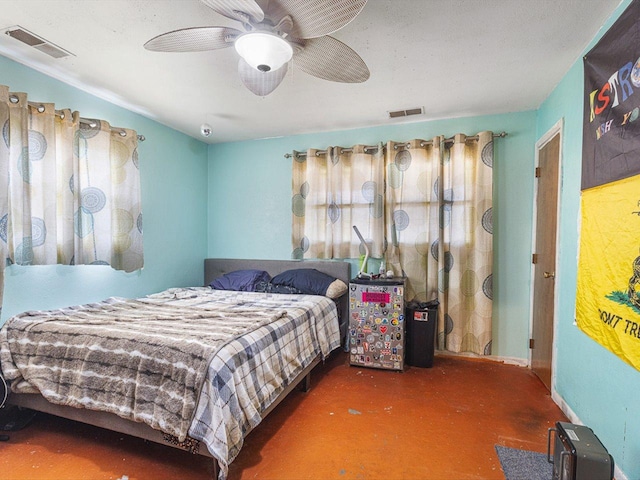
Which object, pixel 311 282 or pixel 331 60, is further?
pixel 311 282

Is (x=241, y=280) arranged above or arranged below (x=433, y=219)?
below

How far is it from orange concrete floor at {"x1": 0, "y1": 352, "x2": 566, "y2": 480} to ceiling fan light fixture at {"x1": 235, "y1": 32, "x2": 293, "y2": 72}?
207 centimetres

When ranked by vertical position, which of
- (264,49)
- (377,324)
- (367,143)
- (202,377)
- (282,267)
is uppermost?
(367,143)

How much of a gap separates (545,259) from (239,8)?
291 cm

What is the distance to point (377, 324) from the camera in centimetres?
302

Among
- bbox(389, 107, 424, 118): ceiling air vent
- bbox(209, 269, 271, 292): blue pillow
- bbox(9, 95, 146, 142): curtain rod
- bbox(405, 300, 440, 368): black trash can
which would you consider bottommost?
bbox(405, 300, 440, 368): black trash can

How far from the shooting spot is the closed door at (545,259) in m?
2.55

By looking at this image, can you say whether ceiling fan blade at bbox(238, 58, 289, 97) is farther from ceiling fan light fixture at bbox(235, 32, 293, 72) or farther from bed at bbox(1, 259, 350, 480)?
bed at bbox(1, 259, 350, 480)

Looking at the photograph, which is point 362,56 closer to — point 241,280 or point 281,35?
point 281,35

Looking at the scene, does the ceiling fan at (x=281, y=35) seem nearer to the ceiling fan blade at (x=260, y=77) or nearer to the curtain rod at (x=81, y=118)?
the ceiling fan blade at (x=260, y=77)

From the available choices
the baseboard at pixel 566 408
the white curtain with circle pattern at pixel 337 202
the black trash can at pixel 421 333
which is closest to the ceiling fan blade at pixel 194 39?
the white curtain with circle pattern at pixel 337 202

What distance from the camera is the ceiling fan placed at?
1.28m

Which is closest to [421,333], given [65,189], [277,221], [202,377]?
[277,221]

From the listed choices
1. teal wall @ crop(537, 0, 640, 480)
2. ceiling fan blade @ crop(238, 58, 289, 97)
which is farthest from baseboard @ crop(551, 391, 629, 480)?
ceiling fan blade @ crop(238, 58, 289, 97)
